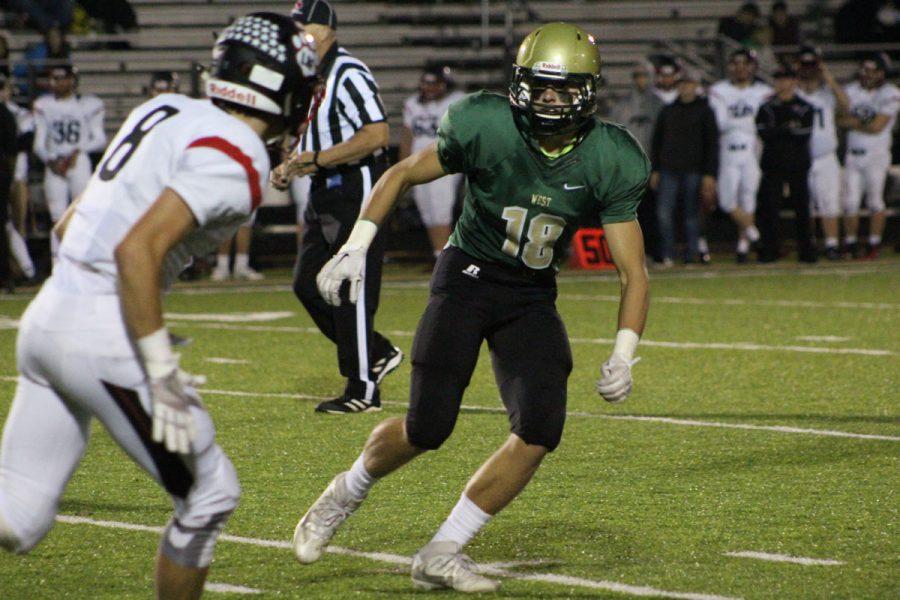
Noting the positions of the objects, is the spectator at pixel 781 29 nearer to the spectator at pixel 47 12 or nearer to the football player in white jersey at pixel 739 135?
the football player in white jersey at pixel 739 135

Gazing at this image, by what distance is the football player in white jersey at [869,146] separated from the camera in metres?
14.3

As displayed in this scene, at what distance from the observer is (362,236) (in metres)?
3.95

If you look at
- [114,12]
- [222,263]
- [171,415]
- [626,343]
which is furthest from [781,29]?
[171,415]

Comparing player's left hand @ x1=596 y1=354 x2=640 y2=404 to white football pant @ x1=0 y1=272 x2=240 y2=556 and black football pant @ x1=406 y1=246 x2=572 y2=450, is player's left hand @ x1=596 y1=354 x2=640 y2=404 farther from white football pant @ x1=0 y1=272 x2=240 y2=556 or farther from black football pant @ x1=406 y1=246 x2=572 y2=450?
white football pant @ x1=0 y1=272 x2=240 y2=556

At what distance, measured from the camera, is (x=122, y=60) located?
1609 cm

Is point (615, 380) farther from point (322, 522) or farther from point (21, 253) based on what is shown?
point (21, 253)

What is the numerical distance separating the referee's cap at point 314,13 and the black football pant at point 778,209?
26.3 ft

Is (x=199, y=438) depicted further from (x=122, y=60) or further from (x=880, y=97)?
(x=122, y=60)

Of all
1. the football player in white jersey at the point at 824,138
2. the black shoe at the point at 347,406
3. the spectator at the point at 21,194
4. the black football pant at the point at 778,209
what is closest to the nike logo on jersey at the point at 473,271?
the black shoe at the point at 347,406

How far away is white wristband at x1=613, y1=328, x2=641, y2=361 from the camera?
381 cm

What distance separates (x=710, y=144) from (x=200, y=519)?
1074 cm

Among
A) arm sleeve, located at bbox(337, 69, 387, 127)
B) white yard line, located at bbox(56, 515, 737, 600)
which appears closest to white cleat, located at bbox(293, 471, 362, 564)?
white yard line, located at bbox(56, 515, 737, 600)

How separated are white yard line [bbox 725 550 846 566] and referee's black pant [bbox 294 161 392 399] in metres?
2.61


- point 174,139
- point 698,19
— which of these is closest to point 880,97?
point 698,19
